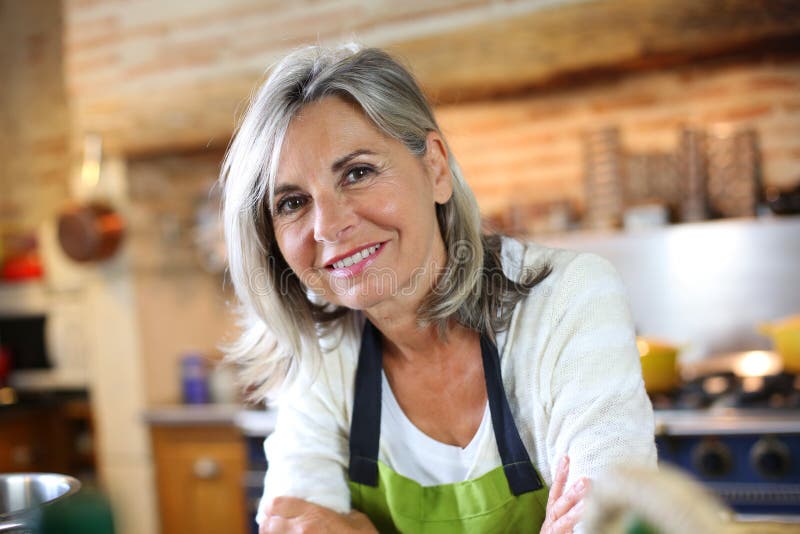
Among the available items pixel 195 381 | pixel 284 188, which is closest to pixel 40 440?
pixel 195 381

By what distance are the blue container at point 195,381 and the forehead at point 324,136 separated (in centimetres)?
261

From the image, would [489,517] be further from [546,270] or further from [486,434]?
[546,270]

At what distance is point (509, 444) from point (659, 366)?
1.50m

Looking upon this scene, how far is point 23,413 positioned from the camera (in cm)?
402

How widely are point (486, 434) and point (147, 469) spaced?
109 inches

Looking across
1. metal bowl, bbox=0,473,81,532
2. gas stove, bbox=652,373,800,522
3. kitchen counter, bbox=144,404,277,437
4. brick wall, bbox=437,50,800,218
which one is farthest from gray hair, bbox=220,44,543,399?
kitchen counter, bbox=144,404,277,437

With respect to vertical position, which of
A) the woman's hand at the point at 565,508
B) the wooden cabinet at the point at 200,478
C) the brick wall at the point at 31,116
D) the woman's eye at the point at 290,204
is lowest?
the wooden cabinet at the point at 200,478

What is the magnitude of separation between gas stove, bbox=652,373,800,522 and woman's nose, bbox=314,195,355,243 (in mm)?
1567

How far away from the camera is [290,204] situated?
1.35 metres

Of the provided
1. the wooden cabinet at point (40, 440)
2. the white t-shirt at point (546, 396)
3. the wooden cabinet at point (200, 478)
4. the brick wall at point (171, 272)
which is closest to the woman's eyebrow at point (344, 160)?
the white t-shirt at point (546, 396)

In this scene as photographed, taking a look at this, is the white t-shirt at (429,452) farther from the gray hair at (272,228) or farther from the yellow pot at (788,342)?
the yellow pot at (788,342)

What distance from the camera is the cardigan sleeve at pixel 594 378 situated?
46.8 inches

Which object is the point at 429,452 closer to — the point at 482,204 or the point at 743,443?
the point at 743,443

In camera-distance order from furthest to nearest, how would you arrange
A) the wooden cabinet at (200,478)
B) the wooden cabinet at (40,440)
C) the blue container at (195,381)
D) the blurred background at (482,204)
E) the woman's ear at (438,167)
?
the wooden cabinet at (40,440)
the blue container at (195,381)
the wooden cabinet at (200,478)
the blurred background at (482,204)
the woman's ear at (438,167)
